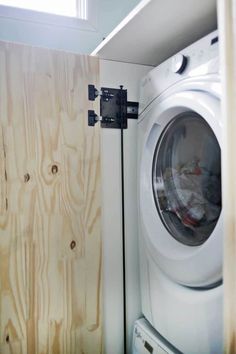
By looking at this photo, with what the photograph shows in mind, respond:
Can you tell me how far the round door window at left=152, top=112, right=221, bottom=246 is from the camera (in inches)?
37.8

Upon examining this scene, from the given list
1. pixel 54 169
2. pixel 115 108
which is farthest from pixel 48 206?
pixel 115 108

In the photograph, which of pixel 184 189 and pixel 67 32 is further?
pixel 67 32

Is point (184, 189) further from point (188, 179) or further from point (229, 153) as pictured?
point (229, 153)

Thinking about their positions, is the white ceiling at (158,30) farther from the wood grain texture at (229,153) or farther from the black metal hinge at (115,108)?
the wood grain texture at (229,153)

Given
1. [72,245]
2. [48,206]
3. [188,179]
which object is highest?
[188,179]

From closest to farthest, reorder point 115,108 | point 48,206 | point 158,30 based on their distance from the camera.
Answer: point 158,30 → point 48,206 → point 115,108

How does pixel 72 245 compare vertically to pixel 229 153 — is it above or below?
below

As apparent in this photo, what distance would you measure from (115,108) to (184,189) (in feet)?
1.75

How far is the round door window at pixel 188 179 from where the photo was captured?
3.15 feet

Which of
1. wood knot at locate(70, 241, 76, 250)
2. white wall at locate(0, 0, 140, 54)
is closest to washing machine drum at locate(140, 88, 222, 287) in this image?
wood knot at locate(70, 241, 76, 250)

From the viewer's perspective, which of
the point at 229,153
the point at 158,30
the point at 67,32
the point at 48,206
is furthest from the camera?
the point at 67,32

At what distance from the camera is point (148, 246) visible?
1182 mm

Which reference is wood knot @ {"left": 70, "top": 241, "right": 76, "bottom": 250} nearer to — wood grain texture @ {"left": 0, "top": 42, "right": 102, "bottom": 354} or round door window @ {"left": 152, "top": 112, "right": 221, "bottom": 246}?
wood grain texture @ {"left": 0, "top": 42, "right": 102, "bottom": 354}

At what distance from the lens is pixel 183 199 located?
1.11 m
